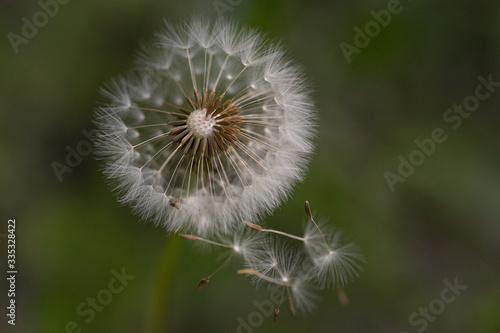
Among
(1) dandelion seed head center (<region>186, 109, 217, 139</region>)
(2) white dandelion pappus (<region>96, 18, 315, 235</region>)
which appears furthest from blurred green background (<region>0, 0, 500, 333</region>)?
(1) dandelion seed head center (<region>186, 109, 217, 139</region>)

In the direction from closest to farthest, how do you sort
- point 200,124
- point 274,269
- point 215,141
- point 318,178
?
1. point 200,124
2. point 215,141
3. point 274,269
4. point 318,178

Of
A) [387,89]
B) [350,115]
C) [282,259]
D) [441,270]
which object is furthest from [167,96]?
[441,270]

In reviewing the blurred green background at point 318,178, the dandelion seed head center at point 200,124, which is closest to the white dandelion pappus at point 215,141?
the dandelion seed head center at point 200,124

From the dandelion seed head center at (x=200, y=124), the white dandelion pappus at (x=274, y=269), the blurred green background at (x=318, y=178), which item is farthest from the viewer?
the blurred green background at (x=318, y=178)

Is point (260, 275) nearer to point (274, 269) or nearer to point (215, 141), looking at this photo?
point (274, 269)

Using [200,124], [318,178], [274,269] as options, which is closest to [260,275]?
[274,269]

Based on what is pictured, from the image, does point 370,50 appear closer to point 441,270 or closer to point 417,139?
point 417,139

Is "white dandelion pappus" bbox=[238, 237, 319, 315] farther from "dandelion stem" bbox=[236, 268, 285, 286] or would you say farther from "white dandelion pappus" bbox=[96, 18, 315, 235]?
"white dandelion pappus" bbox=[96, 18, 315, 235]

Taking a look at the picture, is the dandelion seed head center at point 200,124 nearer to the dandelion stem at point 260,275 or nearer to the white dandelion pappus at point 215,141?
the white dandelion pappus at point 215,141
